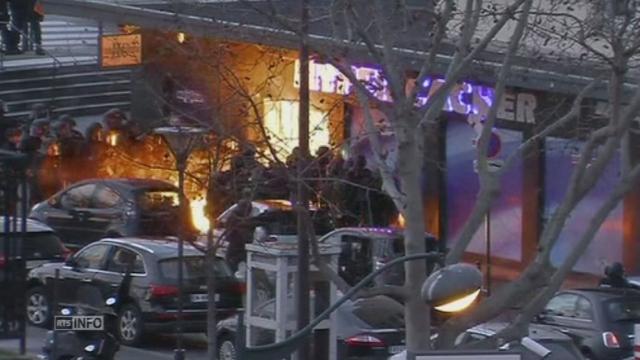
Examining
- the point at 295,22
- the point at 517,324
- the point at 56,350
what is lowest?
the point at 56,350

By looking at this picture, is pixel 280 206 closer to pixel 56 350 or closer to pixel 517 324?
pixel 56 350

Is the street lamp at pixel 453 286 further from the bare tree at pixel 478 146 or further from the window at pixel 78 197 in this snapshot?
the window at pixel 78 197

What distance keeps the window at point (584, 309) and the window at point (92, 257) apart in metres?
7.36

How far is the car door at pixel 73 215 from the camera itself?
3139cm

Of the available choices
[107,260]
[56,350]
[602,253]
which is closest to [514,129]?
[602,253]

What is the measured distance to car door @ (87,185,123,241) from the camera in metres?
31.1

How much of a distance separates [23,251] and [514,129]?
35.9ft

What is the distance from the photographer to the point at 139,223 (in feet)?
101

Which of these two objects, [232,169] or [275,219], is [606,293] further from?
[275,219]

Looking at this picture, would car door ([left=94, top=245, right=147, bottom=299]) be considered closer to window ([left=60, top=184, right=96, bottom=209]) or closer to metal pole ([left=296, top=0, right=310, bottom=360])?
window ([left=60, top=184, right=96, bottom=209])

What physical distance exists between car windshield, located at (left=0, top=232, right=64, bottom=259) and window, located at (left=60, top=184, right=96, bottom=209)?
3749 mm

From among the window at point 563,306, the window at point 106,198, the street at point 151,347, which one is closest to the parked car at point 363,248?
the street at point 151,347

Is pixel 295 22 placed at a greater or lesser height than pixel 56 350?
greater

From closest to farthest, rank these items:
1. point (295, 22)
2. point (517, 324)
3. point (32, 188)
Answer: point (517, 324) < point (295, 22) < point (32, 188)
